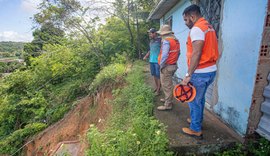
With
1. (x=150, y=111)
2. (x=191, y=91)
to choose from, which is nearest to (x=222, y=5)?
(x=191, y=91)

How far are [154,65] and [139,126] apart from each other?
208 centimetres

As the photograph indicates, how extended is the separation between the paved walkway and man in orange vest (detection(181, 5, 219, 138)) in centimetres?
17

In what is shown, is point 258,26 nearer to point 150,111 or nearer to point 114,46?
point 150,111

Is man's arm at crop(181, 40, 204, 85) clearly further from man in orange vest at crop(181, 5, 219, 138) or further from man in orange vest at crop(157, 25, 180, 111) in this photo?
man in orange vest at crop(157, 25, 180, 111)

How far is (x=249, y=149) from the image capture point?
2279 millimetres

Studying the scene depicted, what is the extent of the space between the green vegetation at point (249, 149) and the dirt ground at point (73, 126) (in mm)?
3692

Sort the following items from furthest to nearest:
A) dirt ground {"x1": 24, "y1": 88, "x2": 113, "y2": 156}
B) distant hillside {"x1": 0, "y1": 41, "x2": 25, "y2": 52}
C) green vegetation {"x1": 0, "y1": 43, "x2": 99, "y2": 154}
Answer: distant hillside {"x1": 0, "y1": 41, "x2": 25, "y2": 52} < green vegetation {"x1": 0, "y1": 43, "x2": 99, "y2": 154} < dirt ground {"x1": 24, "y1": 88, "x2": 113, "y2": 156}

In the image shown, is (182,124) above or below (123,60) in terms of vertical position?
below

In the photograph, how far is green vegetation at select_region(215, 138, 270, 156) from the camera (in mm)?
2168

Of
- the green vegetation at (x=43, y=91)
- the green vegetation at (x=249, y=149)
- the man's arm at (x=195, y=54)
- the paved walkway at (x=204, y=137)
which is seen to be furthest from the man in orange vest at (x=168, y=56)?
the green vegetation at (x=43, y=91)

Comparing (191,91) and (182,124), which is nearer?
(191,91)

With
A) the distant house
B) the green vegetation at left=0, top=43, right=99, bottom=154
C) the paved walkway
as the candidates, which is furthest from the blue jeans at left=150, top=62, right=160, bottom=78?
the green vegetation at left=0, top=43, right=99, bottom=154

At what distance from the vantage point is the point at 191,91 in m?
2.23

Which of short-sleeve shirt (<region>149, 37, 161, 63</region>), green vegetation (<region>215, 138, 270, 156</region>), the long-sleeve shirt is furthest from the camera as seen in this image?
short-sleeve shirt (<region>149, 37, 161, 63</region>)
